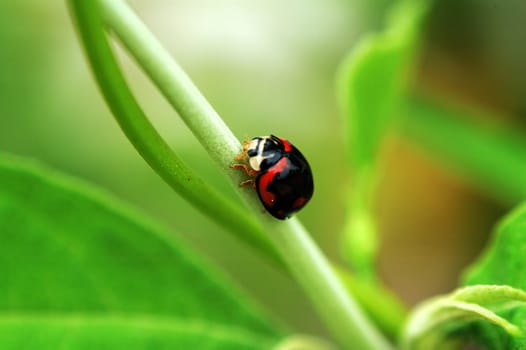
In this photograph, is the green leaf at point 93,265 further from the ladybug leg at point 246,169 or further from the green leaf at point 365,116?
the ladybug leg at point 246,169

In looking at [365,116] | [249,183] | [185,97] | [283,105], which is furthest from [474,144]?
[185,97]

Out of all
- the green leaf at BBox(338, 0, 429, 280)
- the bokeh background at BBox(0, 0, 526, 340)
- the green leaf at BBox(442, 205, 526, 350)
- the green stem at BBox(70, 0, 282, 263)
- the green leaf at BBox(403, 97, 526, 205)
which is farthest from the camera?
the bokeh background at BBox(0, 0, 526, 340)

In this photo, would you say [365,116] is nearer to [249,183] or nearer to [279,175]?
[279,175]

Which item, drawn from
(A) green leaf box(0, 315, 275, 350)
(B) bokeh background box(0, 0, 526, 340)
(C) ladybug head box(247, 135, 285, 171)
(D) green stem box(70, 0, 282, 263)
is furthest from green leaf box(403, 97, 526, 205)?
(D) green stem box(70, 0, 282, 263)

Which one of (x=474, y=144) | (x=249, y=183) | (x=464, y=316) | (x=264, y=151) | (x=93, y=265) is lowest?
(x=464, y=316)

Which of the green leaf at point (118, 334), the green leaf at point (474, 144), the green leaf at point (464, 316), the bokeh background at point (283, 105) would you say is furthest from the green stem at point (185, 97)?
the bokeh background at point (283, 105)

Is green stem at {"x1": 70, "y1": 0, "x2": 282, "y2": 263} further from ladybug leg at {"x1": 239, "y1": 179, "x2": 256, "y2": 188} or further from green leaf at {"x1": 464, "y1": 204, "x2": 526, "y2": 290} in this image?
green leaf at {"x1": 464, "y1": 204, "x2": 526, "y2": 290}
